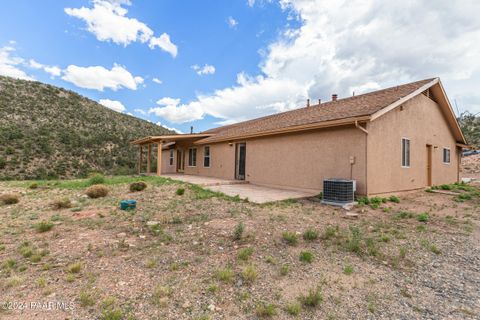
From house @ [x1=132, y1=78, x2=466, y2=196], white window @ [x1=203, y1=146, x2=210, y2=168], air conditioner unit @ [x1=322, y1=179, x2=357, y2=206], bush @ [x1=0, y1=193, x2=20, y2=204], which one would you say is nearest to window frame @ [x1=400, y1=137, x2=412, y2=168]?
house @ [x1=132, y1=78, x2=466, y2=196]

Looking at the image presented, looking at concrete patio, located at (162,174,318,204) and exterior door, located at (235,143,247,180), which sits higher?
exterior door, located at (235,143,247,180)

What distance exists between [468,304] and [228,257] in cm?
284

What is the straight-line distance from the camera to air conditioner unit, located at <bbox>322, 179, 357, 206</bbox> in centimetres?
725

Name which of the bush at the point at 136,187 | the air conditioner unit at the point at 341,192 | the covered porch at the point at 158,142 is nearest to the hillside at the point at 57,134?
the covered porch at the point at 158,142

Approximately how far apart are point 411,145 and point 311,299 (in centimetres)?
1010

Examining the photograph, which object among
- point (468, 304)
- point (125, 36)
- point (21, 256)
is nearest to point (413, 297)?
point (468, 304)

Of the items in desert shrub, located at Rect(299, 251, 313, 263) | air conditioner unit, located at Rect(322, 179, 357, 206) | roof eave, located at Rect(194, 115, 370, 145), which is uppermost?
roof eave, located at Rect(194, 115, 370, 145)

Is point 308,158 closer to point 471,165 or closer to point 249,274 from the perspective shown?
point 249,274

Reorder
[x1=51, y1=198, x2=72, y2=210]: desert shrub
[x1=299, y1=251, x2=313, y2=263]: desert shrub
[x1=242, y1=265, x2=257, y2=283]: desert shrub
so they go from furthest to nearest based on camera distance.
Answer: [x1=51, y1=198, x2=72, y2=210]: desert shrub → [x1=299, y1=251, x2=313, y2=263]: desert shrub → [x1=242, y1=265, x2=257, y2=283]: desert shrub

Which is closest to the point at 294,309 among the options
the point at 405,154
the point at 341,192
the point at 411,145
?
the point at 341,192

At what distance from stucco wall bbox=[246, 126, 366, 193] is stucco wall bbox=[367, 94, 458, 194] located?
46 cm

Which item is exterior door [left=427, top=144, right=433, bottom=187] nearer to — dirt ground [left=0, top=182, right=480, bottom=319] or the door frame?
the door frame

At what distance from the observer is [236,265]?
10.8 feet

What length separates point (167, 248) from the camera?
388 cm
